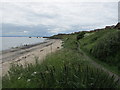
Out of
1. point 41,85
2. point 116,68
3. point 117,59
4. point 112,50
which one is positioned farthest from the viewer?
point 112,50

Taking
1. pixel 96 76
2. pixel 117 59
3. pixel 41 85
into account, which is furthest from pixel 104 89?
pixel 117 59

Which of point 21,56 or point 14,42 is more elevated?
point 21,56

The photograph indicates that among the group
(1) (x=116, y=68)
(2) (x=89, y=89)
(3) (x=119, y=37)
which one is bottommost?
(1) (x=116, y=68)

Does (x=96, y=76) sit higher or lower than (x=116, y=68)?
higher

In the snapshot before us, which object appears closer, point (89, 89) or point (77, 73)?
point (89, 89)

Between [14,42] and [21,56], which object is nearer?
[21,56]

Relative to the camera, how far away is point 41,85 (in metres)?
3.84

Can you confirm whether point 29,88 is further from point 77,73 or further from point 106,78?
point 106,78

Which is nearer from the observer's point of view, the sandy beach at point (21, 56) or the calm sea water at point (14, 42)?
the sandy beach at point (21, 56)

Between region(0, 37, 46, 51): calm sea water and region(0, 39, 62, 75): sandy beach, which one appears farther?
region(0, 37, 46, 51): calm sea water

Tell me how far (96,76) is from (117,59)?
5.71 meters

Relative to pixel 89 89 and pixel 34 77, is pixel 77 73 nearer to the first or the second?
pixel 89 89

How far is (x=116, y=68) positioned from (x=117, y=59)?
838 millimetres

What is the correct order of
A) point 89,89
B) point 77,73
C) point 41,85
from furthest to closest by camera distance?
1. point 77,73
2. point 41,85
3. point 89,89
